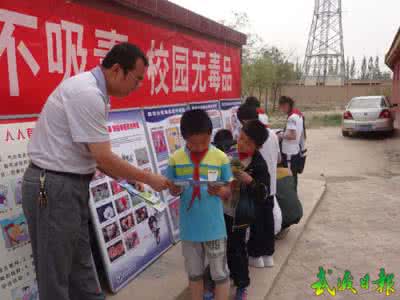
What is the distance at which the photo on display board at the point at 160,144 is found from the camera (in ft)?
12.6

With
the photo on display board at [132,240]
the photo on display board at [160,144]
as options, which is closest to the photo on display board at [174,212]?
the photo on display board at [160,144]

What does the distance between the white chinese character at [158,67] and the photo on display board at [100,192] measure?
136cm

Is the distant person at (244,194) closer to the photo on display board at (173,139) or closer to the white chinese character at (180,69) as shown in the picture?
the photo on display board at (173,139)

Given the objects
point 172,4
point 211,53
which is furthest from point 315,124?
point 172,4

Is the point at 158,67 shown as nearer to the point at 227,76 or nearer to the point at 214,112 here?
the point at 214,112

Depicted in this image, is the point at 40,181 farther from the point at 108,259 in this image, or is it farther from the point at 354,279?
the point at 354,279

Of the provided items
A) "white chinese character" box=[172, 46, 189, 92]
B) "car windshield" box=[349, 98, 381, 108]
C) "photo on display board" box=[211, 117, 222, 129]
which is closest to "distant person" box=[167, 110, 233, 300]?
"white chinese character" box=[172, 46, 189, 92]

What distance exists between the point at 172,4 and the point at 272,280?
115 inches

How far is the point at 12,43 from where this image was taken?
242 centimetres

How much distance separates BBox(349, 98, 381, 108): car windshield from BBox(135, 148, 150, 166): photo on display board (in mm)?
12047

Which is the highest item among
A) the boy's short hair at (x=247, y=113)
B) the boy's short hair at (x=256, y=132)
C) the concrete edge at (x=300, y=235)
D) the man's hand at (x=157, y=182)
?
the boy's short hair at (x=247, y=113)

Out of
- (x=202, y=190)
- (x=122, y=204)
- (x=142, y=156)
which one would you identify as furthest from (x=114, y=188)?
(x=202, y=190)

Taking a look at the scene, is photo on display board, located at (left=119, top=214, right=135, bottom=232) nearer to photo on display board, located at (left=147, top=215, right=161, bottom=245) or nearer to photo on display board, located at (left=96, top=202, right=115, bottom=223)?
photo on display board, located at (left=96, top=202, right=115, bottom=223)

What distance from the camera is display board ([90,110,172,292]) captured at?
292 cm
